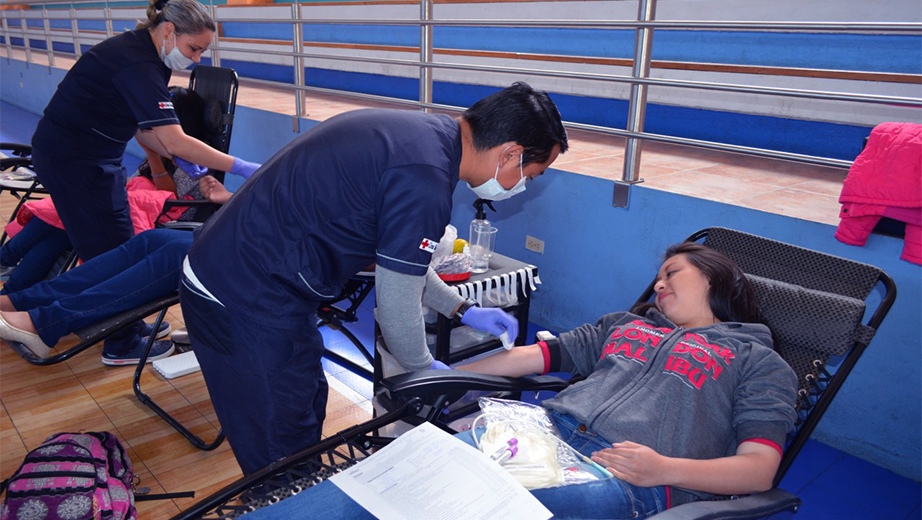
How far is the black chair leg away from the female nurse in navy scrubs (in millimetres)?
535

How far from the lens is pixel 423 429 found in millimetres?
1332

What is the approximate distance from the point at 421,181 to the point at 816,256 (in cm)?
116

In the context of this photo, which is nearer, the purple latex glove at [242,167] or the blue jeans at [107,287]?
the blue jeans at [107,287]

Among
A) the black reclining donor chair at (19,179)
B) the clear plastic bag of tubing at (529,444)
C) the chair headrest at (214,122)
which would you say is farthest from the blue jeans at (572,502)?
the black reclining donor chair at (19,179)

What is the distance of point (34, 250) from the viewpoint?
299cm

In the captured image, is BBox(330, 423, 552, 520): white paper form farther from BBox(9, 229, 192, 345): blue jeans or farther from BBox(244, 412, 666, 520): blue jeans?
BBox(9, 229, 192, 345): blue jeans

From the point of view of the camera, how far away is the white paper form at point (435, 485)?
1.11m

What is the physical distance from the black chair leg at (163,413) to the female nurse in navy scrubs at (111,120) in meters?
0.54

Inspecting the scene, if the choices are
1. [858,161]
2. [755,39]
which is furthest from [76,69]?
[755,39]

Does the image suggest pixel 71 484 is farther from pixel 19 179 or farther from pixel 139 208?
pixel 19 179

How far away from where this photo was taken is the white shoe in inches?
73.6

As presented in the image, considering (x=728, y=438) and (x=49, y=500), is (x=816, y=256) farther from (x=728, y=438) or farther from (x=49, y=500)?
(x=49, y=500)

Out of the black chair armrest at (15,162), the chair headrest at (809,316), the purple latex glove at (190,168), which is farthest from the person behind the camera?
the black chair armrest at (15,162)

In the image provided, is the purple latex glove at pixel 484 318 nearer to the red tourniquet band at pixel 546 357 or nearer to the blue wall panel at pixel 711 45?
the red tourniquet band at pixel 546 357
